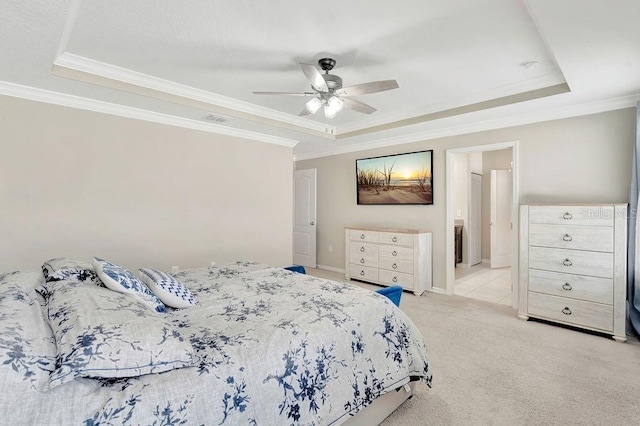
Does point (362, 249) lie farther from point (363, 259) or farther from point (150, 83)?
point (150, 83)

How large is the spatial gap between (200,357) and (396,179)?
14.3 ft

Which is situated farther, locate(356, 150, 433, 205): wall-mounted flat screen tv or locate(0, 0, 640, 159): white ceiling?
locate(356, 150, 433, 205): wall-mounted flat screen tv

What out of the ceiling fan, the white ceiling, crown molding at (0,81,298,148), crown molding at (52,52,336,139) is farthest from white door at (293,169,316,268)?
the ceiling fan

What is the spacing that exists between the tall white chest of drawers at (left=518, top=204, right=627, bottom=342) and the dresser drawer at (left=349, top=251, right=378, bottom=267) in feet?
6.66

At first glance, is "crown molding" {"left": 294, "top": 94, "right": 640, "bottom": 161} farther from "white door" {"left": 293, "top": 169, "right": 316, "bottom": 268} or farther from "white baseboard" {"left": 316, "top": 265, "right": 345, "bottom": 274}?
"white baseboard" {"left": 316, "top": 265, "right": 345, "bottom": 274}

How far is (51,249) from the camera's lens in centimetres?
317

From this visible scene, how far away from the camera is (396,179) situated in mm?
5168

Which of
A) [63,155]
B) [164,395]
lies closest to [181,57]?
[63,155]

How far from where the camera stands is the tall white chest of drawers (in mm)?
3049

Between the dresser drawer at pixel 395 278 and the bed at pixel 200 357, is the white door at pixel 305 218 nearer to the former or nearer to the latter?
the dresser drawer at pixel 395 278

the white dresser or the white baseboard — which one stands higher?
the white dresser

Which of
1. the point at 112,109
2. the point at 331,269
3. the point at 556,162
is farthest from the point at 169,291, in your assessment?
the point at 331,269

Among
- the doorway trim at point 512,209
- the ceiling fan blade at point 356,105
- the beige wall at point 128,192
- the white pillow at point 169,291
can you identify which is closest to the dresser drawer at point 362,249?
the doorway trim at point 512,209

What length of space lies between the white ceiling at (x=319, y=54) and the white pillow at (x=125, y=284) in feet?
4.87
